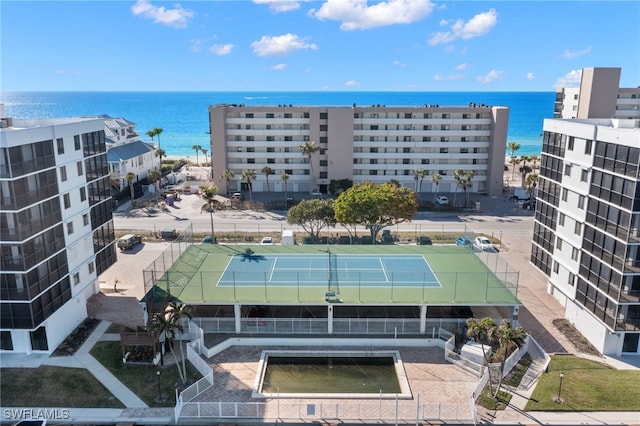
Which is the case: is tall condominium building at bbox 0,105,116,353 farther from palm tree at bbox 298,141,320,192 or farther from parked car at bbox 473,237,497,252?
palm tree at bbox 298,141,320,192

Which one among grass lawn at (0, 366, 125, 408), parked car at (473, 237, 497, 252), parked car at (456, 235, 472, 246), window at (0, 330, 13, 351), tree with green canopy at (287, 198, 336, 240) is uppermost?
tree with green canopy at (287, 198, 336, 240)

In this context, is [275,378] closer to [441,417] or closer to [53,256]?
[441,417]

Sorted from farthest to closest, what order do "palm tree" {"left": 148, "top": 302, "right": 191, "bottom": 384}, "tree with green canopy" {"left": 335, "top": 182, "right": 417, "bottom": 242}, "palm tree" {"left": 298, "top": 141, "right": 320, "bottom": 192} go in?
"palm tree" {"left": 298, "top": 141, "right": 320, "bottom": 192} < "tree with green canopy" {"left": 335, "top": 182, "right": 417, "bottom": 242} < "palm tree" {"left": 148, "top": 302, "right": 191, "bottom": 384}

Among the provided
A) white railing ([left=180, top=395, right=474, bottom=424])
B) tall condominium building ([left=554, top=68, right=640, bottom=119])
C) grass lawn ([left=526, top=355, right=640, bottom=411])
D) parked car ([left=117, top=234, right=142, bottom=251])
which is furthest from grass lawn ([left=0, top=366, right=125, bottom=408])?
tall condominium building ([left=554, top=68, right=640, bottom=119])

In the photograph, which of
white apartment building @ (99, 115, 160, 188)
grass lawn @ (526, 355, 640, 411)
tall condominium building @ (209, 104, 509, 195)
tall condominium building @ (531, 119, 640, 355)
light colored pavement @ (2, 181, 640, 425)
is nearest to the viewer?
light colored pavement @ (2, 181, 640, 425)

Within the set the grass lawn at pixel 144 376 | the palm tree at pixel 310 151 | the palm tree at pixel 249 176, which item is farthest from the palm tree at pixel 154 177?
the grass lawn at pixel 144 376

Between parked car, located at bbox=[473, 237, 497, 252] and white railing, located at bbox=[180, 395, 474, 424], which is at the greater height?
parked car, located at bbox=[473, 237, 497, 252]

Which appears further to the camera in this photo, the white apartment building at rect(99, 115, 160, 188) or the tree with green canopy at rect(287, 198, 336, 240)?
the white apartment building at rect(99, 115, 160, 188)

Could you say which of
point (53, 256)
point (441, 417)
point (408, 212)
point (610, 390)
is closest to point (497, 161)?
point (408, 212)

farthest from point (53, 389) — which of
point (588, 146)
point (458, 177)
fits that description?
point (458, 177)

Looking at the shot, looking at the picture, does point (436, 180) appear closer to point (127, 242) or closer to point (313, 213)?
point (313, 213)
